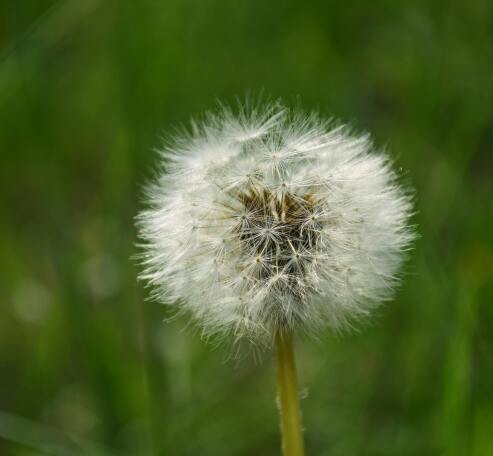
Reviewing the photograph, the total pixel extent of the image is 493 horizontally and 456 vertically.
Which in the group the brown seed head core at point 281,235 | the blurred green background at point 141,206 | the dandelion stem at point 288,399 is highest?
the blurred green background at point 141,206

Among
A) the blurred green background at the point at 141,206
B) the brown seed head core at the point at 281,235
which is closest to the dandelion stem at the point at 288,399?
the brown seed head core at the point at 281,235

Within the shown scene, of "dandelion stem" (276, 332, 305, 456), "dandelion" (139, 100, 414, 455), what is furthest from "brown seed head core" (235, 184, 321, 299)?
"dandelion stem" (276, 332, 305, 456)

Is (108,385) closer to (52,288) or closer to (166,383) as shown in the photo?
(166,383)

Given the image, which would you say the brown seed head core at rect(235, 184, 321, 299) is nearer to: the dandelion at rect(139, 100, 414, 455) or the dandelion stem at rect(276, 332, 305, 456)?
the dandelion at rect(139, 100, 414, 455)

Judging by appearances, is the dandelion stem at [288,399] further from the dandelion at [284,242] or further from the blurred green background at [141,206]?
the blurred green background at [141,206]

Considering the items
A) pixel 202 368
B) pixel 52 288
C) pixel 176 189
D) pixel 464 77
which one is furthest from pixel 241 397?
pixel 464 77

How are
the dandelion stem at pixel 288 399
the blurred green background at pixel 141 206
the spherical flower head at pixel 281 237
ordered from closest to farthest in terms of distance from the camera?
the dandelion stem at pixel 288 399, the spherical flower head at pixel 281 237, the blurred green background at pixel 141 206

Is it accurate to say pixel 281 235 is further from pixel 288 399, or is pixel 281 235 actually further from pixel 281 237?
pixel 288 399
